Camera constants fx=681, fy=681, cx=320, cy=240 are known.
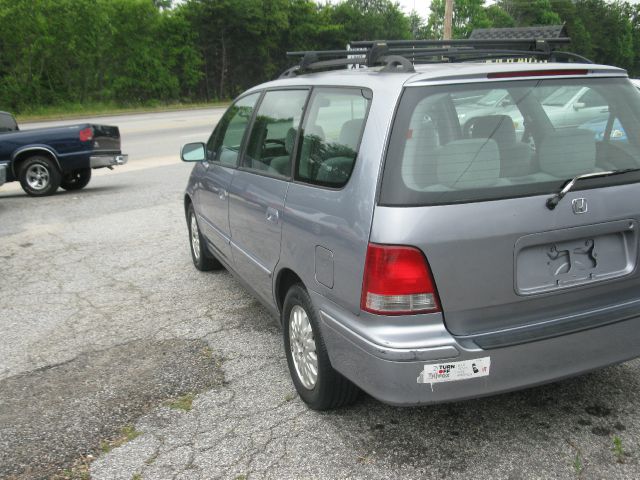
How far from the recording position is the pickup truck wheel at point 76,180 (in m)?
12.4

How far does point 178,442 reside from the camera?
11.0 feet

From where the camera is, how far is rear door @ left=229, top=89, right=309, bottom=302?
384 centimetres

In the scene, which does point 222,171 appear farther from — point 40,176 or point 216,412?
point 40,176

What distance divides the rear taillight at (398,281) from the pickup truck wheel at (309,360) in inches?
22.3

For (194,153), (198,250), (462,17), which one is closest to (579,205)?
(194,153)

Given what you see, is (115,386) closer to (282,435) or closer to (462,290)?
(282,435)

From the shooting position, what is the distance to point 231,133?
5.13m

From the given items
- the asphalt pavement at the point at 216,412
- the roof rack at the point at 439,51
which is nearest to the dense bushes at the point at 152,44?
the asphalt pavement at the point at 216,412

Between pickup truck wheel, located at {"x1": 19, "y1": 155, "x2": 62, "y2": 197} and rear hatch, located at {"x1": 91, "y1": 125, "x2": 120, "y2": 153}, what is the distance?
0.83 metres

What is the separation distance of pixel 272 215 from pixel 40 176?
9030mm

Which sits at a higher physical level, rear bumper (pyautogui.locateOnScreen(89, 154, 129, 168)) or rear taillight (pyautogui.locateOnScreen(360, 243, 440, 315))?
rear taillight (pyautogui.locateOnScreen(360, 243, 440, 315))

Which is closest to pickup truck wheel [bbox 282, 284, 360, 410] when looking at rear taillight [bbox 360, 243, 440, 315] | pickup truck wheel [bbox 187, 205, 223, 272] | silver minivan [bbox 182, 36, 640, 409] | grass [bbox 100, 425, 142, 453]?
silver minivan [bbox 182, 36, 640, 409]

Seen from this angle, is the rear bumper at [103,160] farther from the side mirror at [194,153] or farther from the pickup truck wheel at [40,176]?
the side mirror at [194,153]

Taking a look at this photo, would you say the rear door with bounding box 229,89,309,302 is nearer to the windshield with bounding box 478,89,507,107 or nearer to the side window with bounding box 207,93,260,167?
the side window with bounding box 207,93,260,167
